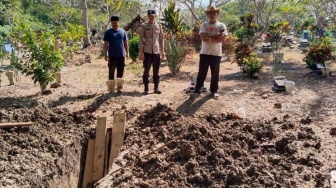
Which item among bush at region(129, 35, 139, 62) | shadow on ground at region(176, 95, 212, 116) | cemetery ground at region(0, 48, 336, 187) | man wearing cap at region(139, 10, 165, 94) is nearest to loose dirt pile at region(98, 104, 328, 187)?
cemetery ground at region(0, 48, 336, 187)

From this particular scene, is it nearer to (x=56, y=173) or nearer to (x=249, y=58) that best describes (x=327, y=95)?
(x=249, y=58)

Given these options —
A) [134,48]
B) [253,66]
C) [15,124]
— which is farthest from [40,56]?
[134,48]

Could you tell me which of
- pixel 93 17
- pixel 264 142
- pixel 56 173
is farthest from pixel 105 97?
pixel 93 17

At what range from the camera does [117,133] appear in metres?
5.57

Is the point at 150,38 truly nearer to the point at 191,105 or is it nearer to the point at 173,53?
the point at 191,105

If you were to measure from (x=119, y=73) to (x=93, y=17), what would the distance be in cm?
2004

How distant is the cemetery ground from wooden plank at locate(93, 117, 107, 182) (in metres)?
Result: 0.21

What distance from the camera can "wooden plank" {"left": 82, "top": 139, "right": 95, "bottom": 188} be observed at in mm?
5508

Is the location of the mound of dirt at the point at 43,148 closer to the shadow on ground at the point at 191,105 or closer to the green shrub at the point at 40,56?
the green shrub at the point at 40,56

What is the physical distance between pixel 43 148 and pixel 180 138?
184 cm

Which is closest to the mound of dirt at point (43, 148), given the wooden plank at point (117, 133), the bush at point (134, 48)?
the wooden plank at point (117, 133)

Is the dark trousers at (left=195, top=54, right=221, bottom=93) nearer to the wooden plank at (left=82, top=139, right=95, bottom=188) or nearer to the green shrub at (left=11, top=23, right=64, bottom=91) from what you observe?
the wooden plank at (left=82, top=139, right=95, bottom=188)

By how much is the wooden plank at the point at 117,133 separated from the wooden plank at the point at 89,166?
326mm

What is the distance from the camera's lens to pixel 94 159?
18.1 ft
